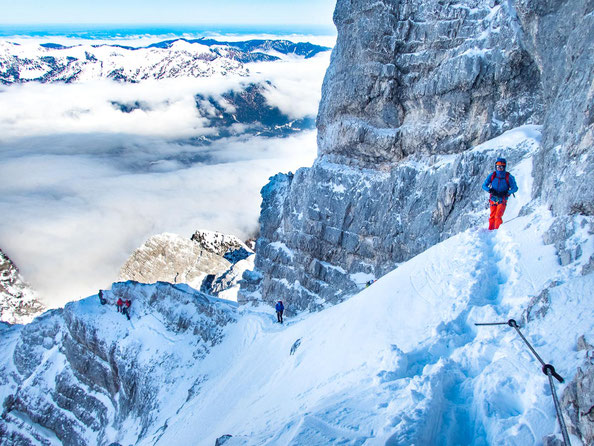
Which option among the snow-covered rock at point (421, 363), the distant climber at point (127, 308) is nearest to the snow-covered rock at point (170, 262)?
the distant climber at point (127, 308)

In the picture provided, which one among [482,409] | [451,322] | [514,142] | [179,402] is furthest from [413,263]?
[179,402]

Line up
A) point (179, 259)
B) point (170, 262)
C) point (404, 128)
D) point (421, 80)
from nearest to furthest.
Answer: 1. point (421, 80)
2. point (404, 128)
3. point (170, 262)
4. point (179, 259)

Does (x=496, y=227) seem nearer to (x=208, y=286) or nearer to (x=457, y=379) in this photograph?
(x=457, y=379)

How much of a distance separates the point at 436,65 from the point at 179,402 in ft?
124

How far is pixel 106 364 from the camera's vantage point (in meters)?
37.9

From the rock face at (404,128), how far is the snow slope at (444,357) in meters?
16.6

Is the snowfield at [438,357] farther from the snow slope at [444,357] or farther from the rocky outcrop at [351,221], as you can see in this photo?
the rocky outcrop at [351,221]

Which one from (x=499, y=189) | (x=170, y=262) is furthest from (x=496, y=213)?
(x=170, y=262)

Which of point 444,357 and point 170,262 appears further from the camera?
point 170,262

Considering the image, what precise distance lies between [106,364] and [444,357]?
36631mm

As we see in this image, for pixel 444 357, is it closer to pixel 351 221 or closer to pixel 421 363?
pixel 421 363

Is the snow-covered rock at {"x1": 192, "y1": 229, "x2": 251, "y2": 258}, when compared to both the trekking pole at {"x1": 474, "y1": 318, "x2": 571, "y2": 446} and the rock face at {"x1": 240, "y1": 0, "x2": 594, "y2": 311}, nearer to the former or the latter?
the rock face at {"x1": 240, "y1": 0, "x2": 594, "y2": 311}

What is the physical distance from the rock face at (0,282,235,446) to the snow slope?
58.3 feet

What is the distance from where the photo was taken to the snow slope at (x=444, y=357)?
7769 mm
